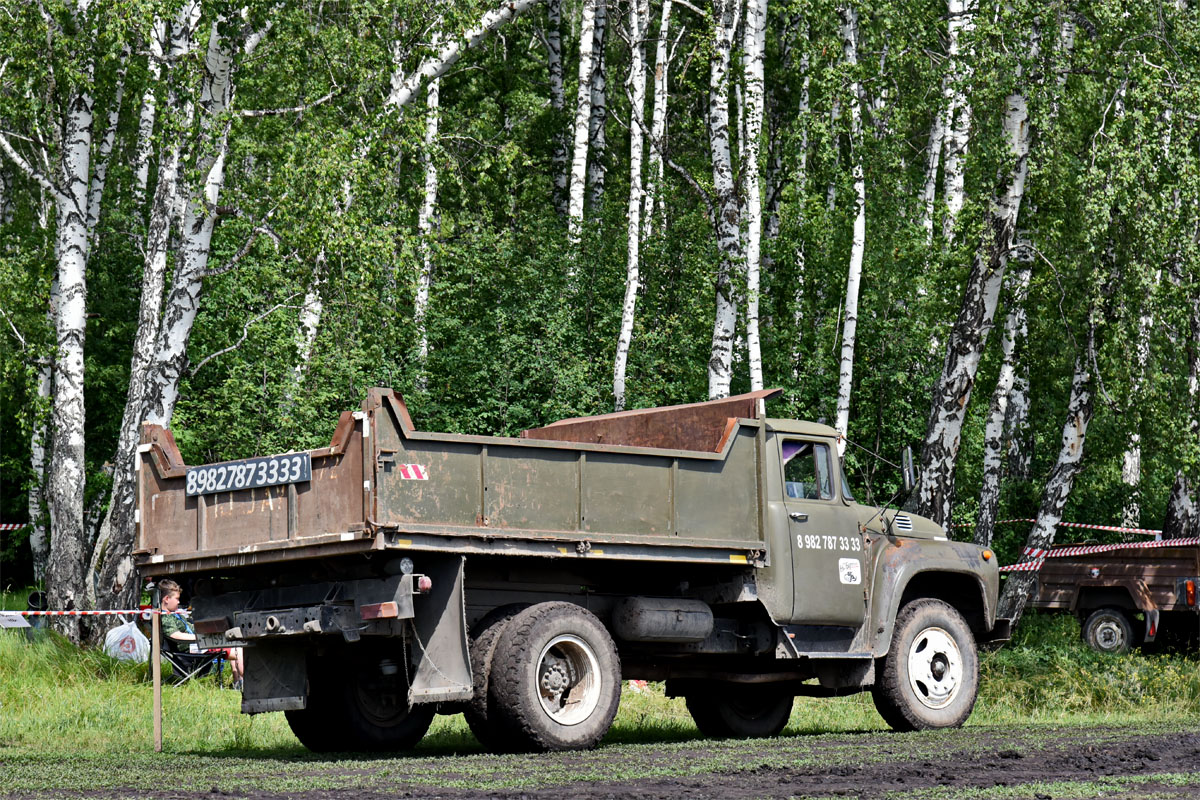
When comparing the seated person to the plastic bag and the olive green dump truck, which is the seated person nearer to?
the plastic bag

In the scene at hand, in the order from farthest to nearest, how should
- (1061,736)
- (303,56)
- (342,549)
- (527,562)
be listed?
(303,56) → (1061,736) → (527,562) → (342,549)

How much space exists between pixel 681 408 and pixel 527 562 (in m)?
2.40

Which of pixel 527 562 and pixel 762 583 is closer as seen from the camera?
pixel 527 562

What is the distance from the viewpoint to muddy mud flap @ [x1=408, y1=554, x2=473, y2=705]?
10195 mm

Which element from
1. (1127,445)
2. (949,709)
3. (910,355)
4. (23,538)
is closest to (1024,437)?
(910,355)

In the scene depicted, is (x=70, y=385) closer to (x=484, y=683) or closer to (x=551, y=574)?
(x=551, y=574)

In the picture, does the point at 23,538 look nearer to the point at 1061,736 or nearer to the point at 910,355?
the point at 910,355

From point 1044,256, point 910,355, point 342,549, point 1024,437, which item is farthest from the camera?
point 1024,437

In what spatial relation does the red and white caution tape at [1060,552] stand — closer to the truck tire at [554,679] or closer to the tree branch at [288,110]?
the tree branch at [288,110]

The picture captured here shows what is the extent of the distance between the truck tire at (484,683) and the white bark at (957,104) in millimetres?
11138

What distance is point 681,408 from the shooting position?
1284 cm

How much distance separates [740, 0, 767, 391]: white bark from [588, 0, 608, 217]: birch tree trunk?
784 centimetres

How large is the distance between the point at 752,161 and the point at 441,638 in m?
13.0

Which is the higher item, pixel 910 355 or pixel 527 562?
pixel 910 355
